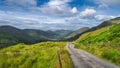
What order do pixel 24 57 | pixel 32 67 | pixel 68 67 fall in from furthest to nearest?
pixel 24 57 → pixel 32 67 → pixel 68 67

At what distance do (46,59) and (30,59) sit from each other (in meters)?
4.94

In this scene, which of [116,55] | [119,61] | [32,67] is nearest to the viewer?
[119,61]

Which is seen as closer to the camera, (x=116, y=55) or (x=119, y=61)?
(x=119, y=61)

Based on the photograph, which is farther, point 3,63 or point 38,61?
point 3,63

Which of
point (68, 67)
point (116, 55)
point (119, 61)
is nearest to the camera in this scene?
point (68, 67)

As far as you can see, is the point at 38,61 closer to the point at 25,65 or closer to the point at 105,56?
the point at 25,65

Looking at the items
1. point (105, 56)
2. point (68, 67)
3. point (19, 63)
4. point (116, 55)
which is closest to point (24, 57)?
point (19, 63)

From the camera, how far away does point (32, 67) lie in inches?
1746

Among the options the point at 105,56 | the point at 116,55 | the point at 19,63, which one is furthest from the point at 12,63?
the point at 116,55

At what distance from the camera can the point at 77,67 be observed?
84.9 ft

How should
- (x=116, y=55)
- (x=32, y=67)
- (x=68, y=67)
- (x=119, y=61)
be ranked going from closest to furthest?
(x=68, y=67) < (x=119, y=61) < (x=116, y=55) < (x=32, y=67)

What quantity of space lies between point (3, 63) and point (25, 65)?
760cm

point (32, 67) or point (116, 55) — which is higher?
point (116, 55)

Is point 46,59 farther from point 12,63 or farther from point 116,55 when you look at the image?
point 116,55
